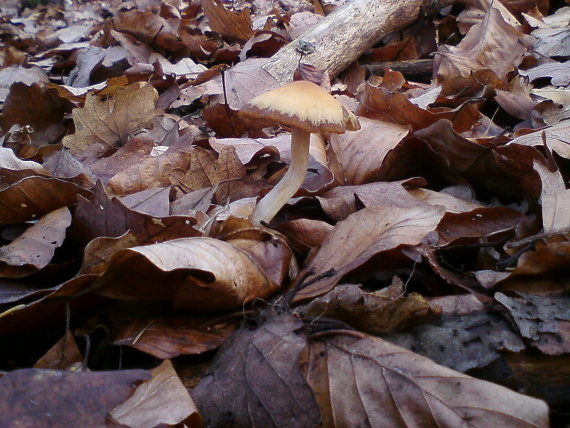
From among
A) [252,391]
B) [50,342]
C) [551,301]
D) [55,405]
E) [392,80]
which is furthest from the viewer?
[392,80]

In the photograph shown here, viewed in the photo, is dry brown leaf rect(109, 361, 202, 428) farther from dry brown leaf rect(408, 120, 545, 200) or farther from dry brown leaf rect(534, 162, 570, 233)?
dry brown leaf rect(408, 120, 545, 200)

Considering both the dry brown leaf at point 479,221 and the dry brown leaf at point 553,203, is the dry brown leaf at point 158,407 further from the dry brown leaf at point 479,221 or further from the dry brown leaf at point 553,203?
the dry brown leaf at point 553,203

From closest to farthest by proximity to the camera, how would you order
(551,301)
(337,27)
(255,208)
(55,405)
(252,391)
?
(55,405) < (252,391) < (551,301) < (255,208) < (337,27)

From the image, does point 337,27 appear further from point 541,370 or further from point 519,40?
point 541,370

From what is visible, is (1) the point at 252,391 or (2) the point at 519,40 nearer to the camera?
(1) the point at 252,391

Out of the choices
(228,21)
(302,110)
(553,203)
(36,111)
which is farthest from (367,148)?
(228,21)

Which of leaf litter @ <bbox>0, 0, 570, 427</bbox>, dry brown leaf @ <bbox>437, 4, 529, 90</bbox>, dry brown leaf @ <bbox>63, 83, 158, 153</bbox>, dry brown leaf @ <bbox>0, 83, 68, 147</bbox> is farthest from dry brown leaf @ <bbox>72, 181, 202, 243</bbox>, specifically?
dry brown leaf @ <bbox>437, 4, 529, 90</bbox>

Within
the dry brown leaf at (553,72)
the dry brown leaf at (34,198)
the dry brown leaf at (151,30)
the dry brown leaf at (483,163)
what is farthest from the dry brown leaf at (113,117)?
the dry brown leaf at (553,72)

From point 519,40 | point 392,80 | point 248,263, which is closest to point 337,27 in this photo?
point 392,80
